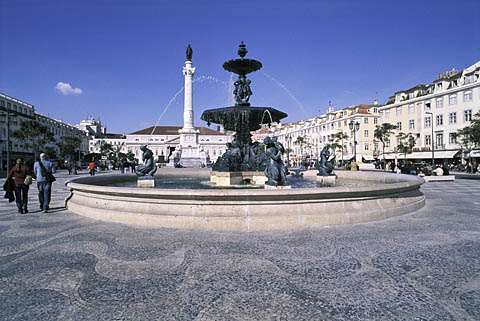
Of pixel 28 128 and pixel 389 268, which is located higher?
pixel 28 128

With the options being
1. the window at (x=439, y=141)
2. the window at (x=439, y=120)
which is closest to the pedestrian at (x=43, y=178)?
the window at (x=439, y=141)

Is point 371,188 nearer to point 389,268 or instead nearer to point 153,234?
point 389,268

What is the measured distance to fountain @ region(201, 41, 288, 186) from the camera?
10.7m

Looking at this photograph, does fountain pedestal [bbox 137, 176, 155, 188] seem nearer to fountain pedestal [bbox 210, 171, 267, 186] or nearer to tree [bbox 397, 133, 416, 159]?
fountain pedestal [bbox 210, 171, 267, 186]

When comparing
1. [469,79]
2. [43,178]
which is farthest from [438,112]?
[43,178]

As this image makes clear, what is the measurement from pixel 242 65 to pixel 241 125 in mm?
2582

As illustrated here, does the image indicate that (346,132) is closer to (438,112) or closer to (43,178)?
(438,112)

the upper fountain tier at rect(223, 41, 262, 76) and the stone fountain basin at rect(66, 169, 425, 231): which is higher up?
the upper fountain tier at rect(223, 41, 262, 76)

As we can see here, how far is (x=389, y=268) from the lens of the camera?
340cm

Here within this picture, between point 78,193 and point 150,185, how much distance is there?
7.65 ft

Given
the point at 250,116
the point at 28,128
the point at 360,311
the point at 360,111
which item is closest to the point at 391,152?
the point at 360,111

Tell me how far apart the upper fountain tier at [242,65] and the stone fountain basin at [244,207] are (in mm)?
7480

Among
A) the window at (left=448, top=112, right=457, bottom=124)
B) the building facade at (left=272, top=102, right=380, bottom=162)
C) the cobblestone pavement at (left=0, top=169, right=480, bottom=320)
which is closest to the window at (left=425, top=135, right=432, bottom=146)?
the window at (left=448, top=112, right=457, bottom=124)

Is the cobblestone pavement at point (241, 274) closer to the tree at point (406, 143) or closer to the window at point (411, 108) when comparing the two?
the tree at point (406, 143)
